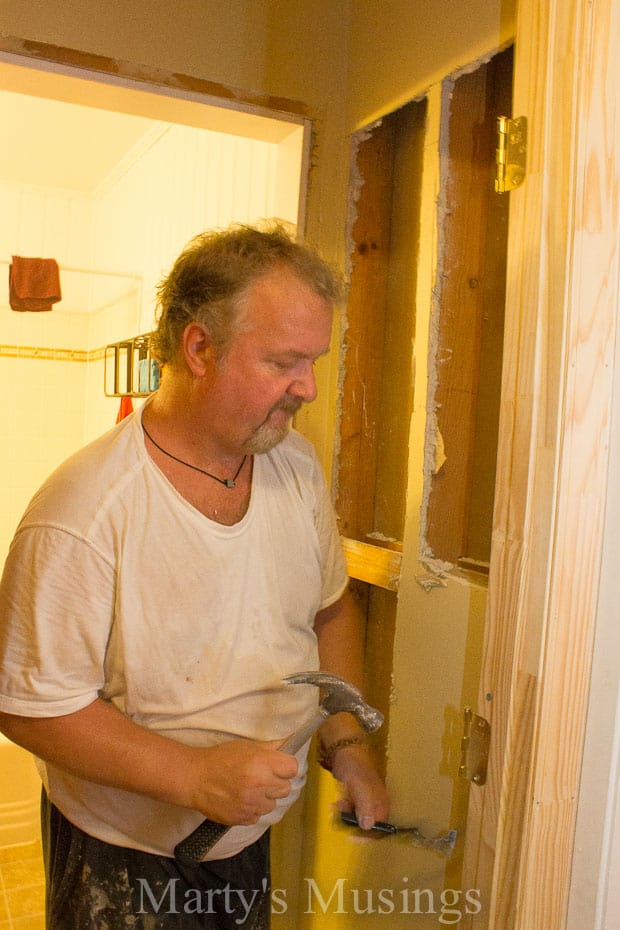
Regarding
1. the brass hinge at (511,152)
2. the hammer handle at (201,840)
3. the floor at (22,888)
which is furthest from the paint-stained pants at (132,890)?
the floor at (22,888)

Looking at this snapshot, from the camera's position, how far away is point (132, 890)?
1.22 meters

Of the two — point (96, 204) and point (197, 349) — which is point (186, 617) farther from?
point (96, 204)

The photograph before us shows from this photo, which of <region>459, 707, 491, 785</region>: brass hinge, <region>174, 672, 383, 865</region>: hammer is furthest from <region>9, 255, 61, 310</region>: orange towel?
<region>459, 707, 491, 785</region>: brass hinge

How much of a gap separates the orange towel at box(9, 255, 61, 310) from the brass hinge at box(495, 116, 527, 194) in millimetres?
2613

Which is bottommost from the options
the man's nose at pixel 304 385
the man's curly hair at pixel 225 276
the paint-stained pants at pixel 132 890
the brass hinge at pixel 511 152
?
the paint-stained pants at pixel 132 890

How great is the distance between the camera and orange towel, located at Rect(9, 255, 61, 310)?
3.14 meters

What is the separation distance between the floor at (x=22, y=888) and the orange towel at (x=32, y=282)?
6.88 ft

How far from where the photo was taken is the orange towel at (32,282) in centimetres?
314

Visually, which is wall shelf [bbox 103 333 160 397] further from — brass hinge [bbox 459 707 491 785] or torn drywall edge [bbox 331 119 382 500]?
brass hinge [bbox 459 707 491 785]

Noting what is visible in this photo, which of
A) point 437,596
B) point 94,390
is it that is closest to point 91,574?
point 437,596

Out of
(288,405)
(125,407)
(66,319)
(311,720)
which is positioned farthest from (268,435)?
(66,319)

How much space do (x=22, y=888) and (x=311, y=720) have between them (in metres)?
2.09

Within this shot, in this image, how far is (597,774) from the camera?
87 cm

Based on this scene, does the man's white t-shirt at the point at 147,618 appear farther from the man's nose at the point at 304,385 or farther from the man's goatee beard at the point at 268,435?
the man's nose at the point at 304,385
